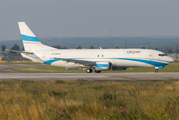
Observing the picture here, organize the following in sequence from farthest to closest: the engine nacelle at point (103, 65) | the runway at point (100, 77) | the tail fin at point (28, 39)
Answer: the tail fin at point (28, 39), the engine nacelle at point (103, 65), the runway at point (100, 77)

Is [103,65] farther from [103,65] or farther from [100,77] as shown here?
[100,77]

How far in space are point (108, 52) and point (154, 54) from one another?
721cm

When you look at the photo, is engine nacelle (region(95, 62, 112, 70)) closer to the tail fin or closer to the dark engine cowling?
the dark engine cowling

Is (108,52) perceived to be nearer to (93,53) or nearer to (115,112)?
(93,53)

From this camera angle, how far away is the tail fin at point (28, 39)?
42.7 m

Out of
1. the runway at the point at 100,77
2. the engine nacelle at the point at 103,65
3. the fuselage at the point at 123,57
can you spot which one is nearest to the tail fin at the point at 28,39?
the fuselage at the point at 123,57

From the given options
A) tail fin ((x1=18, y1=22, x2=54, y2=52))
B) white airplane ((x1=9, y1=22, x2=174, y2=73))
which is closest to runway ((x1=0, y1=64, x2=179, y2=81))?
white airplane ((x1=9, y1=22, x2=174, y2=73))

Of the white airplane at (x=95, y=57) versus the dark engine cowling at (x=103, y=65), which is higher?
the white airplane at (x=95, y=57)

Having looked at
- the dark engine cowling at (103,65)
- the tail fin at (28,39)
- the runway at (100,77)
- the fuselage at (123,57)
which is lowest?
the runway at (100,77)

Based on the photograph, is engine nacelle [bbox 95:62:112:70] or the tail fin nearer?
engine nacelle [bbox 95:62:112:70]

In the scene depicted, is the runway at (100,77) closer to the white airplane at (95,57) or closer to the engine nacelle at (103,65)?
the engine nacelle at (103,65)

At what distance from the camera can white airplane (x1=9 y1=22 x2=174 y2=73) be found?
3766 centimetres

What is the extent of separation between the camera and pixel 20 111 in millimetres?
10250

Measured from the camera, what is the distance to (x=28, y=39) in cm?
4297
